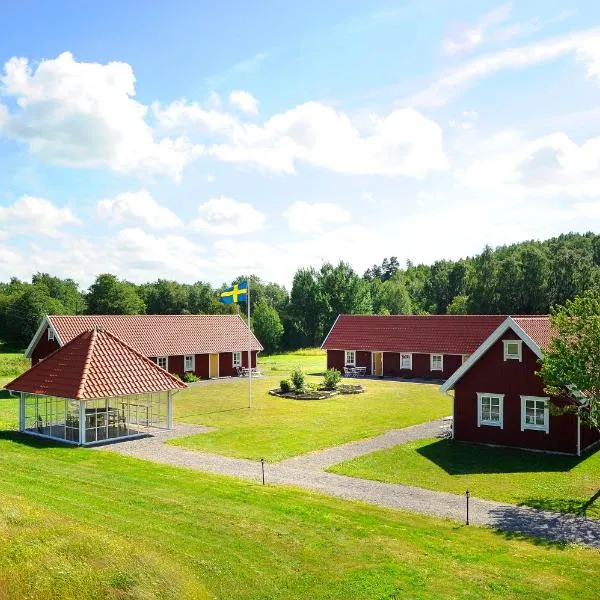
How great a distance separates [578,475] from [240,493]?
38.6 feet

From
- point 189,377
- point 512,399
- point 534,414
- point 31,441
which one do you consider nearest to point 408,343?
point 189,377

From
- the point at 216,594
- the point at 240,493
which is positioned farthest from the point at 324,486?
the point at 216,594

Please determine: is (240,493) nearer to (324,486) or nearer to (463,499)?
(324,486)

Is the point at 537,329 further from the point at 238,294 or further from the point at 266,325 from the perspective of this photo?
the point at 266,325

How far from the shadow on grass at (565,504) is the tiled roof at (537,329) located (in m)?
7.48

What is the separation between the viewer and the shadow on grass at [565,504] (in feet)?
58.6

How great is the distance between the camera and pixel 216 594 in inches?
438

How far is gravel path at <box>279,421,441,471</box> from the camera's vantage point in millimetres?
22578

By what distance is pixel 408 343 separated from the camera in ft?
168

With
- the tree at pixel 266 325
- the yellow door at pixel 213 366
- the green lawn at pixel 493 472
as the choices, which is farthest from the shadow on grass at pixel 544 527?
the tree at pixel 266 325

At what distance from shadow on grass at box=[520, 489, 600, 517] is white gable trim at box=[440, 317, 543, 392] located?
6.81 m

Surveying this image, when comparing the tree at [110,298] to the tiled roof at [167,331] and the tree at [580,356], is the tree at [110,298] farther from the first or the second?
the tree at [580,356]

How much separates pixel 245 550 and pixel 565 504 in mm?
10300

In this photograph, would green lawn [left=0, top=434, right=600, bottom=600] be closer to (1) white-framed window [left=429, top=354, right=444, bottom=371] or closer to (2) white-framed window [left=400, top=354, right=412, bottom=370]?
(1) white-framed window [left=429, top=354, right=444, bottom=371]
